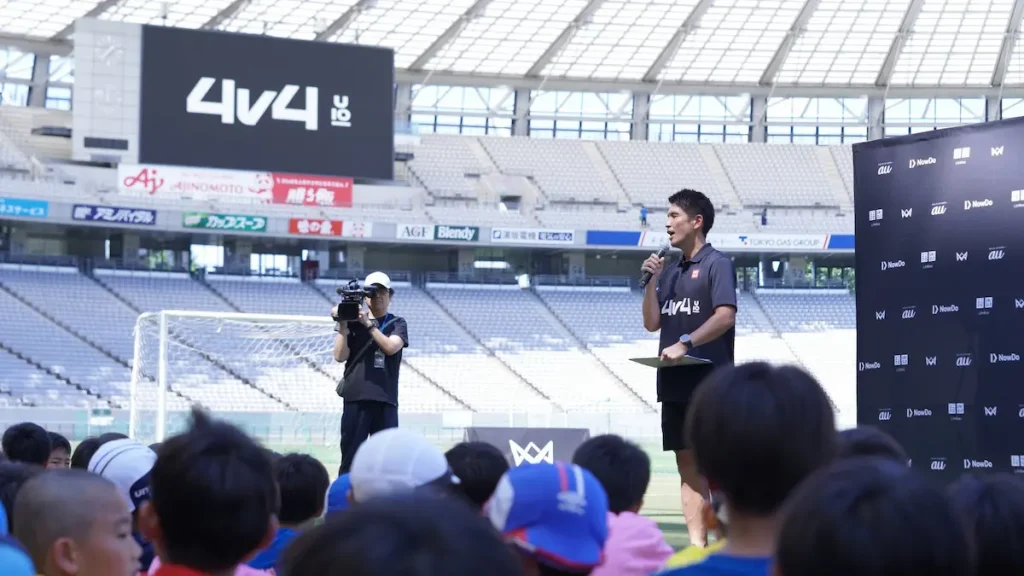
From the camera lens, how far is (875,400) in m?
9.27

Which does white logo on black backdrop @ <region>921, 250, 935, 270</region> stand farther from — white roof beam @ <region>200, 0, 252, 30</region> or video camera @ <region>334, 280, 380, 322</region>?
white roof beam @ <region>200, 0, 252, 30</region>

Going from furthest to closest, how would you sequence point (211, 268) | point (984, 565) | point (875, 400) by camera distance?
point (211, 268)
point (875, 400)
point (984, 565)

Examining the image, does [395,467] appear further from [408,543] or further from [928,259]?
[928,259]

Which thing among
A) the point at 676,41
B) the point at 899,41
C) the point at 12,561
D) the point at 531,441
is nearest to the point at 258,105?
the point at 676,41

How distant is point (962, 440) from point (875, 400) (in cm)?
77

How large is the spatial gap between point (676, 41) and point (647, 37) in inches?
46.6

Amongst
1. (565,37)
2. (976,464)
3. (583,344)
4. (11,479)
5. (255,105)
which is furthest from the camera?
(583,344)

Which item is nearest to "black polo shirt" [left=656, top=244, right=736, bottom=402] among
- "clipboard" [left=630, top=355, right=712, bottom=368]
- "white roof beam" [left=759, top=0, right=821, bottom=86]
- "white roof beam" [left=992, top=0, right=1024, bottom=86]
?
"clipboard" [left=630, top=355, right=712, bottom=368]

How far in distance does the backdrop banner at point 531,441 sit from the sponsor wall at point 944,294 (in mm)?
8094

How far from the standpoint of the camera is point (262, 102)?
34094mm

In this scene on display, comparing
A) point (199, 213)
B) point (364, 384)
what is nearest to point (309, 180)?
point (199, 213)

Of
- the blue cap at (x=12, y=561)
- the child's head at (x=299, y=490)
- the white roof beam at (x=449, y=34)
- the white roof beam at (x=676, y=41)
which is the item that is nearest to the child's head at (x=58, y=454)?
the child's head at (x=299, y=490)

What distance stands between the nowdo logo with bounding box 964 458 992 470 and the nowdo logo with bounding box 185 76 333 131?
27993mm

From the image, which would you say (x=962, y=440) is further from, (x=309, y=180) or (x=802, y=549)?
(x=309, y=180)
